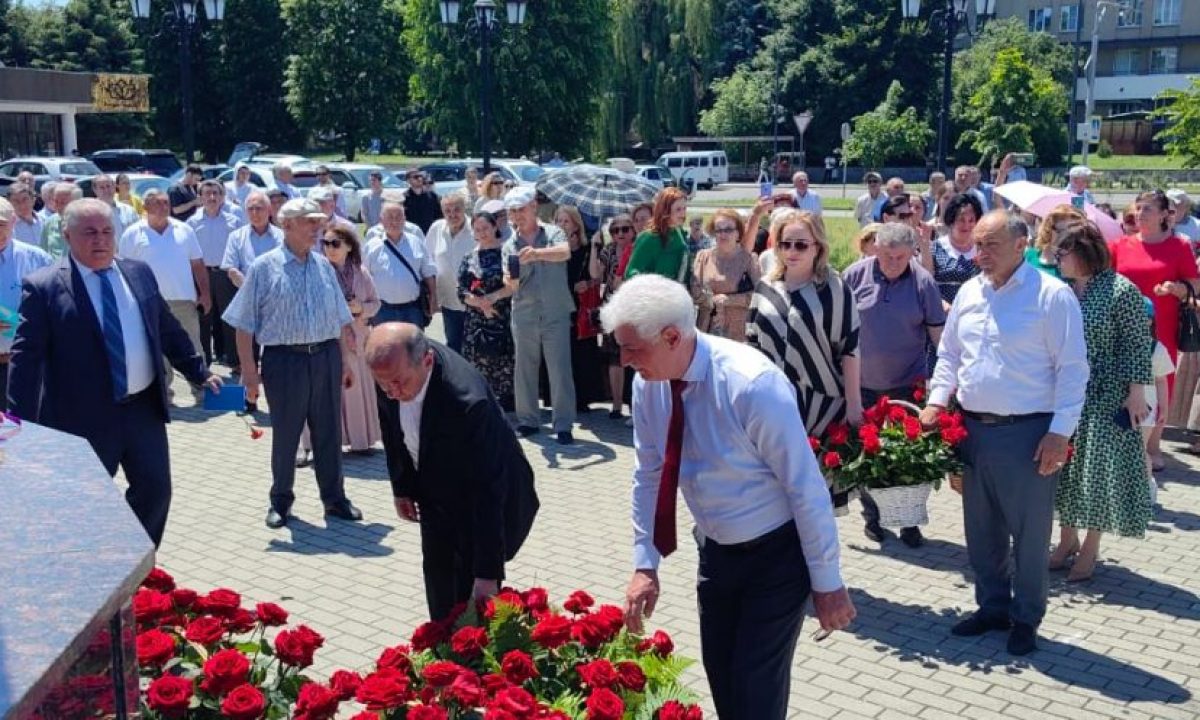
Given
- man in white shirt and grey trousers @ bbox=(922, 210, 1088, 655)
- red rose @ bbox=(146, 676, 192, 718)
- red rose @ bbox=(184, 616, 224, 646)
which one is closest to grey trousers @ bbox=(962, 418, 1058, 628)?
man in white shirt and grey trousers @ bbox=(922, 210, 1088, 655)

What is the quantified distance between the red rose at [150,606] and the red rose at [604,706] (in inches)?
54.8

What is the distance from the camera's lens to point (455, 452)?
4.27 meters

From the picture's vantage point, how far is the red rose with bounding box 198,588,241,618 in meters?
3.82

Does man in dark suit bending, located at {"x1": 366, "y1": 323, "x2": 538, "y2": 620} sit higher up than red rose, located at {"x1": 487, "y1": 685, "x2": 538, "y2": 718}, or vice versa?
man in dark suit bending, located at {"x1": 366, "y1": 323, "x2": 538, "y2": 620}

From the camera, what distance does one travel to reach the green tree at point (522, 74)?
43.4 metres

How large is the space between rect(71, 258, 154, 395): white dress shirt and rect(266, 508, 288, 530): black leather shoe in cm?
203

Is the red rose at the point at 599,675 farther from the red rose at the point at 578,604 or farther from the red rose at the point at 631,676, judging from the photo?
the red rose at the point at 578,604

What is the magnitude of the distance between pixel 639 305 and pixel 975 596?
3483mm

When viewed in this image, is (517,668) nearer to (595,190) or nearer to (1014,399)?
(1014,399)

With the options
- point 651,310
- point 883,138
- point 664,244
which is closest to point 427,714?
point 651,310

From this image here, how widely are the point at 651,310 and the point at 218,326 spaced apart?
10557 millimetres

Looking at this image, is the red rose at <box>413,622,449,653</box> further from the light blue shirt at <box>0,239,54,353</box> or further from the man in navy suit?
the light blue shirt at <box>0,239,54,353</box>

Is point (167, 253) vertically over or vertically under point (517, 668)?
over

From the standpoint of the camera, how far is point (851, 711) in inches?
201
